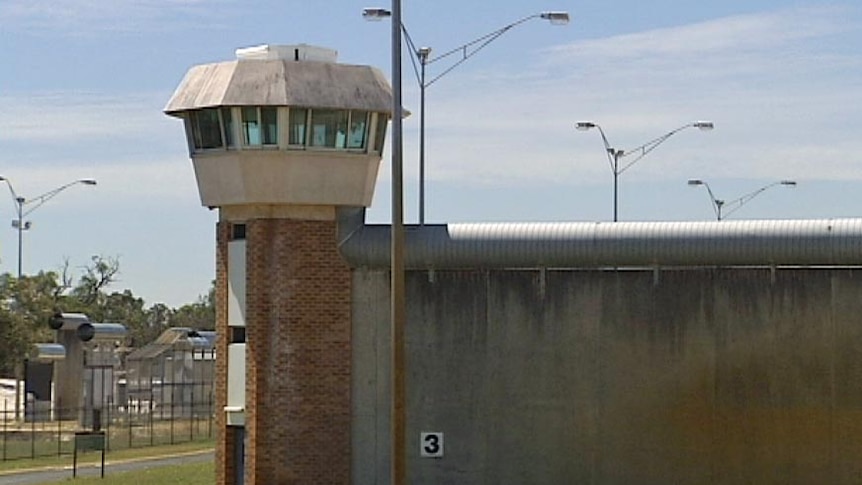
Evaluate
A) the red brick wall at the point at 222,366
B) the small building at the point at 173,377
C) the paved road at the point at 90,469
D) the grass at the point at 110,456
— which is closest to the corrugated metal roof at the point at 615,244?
the red brick wall at the point at 222,366

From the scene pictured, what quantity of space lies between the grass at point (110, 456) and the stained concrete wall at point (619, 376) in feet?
101

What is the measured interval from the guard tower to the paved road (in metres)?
21.0

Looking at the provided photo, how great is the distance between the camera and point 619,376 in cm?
3102

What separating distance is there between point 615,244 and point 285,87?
6.77 meters

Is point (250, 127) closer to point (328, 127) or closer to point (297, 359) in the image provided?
point (328, 127)

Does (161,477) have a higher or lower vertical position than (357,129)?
lower

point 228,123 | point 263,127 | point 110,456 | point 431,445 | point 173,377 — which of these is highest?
point 228,123

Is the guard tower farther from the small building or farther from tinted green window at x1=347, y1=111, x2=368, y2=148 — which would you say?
the small building

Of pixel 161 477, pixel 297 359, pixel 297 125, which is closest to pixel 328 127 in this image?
pixel 297 125

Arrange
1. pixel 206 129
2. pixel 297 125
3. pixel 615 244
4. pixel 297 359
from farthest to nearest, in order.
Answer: pixel 206 129
pixel 297 125
pixel 297 359
pixel 615 244

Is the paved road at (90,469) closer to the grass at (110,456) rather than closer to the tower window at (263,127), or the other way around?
the grass at (110,456)

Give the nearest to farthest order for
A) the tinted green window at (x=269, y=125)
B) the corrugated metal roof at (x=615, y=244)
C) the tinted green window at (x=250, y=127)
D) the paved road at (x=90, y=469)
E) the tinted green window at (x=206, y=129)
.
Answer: the corrugated metal roof at (x=615, y=244)
the tinted green window at (x=269, y=125)
the tinted green window at (x=250, y=127)
the tinted green window at (x=206, y=129)
the paved road at (x=90, y=469)

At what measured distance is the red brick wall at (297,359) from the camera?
31.8 m

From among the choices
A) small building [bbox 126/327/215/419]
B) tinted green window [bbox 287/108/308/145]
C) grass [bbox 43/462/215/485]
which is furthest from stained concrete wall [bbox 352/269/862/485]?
small building [bbox 126/327/215/419]
